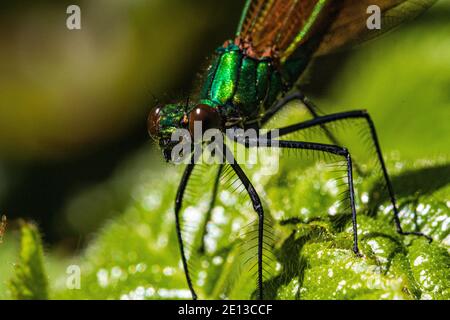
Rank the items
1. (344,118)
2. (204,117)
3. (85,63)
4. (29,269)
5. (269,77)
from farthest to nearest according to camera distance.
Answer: (85,63), (269,77), (344,118), (204,117), (29,269)

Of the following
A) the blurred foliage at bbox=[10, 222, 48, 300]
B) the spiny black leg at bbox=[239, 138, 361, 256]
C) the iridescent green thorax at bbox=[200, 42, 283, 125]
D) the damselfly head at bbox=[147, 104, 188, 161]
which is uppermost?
the iridescent green thorax at bbox=[200, 42, 283, 125]

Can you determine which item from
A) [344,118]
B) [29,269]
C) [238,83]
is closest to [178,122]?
[238,83]

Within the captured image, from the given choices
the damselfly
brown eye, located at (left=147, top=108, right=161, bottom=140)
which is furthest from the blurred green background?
brown eye, located at (left=147, top=108, right=161, bottom=140)

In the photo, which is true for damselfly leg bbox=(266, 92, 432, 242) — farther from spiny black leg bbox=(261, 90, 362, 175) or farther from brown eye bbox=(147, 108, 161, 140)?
brown eye bbox=(147, 108, 161, 140)

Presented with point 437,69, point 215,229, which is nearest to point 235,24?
point 437,69

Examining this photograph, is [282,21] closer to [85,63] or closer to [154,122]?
[154,122]

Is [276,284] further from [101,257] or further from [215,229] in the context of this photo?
[101,257]

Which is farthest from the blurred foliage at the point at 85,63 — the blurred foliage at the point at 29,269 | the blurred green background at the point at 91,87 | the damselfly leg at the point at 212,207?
the blurred foliage at the point at 29,269
